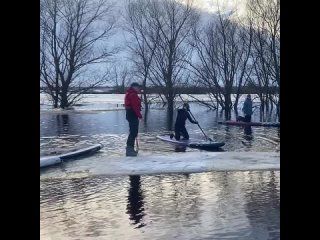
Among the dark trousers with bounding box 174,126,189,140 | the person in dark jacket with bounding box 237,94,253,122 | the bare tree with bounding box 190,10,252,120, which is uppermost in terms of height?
the bare tree with bounding box 190,10,252,120

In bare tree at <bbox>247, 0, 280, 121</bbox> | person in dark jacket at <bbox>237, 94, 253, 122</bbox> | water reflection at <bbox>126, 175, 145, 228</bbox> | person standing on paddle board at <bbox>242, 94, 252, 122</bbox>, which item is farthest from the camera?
bare tree at <bbox>247, 0, 280, 121</bbox>

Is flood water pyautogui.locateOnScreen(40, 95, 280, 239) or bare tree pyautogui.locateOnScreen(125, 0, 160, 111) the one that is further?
bare tree pyautogui.locateOnScreen(125, 0, 160, 111)

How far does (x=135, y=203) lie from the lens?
6.95 m

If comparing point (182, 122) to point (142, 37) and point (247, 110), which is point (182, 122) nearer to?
point (247, 110)

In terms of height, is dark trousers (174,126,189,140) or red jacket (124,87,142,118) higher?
red jacket (124,87,142,118)

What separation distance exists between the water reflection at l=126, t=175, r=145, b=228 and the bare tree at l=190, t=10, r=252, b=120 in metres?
31.4

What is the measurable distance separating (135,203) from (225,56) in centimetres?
3458

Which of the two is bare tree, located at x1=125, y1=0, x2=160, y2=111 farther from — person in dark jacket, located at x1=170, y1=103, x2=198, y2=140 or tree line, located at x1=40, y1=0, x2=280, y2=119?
A: person in dark jacket, located at x1=170, y1=103, x2=198, y2=140

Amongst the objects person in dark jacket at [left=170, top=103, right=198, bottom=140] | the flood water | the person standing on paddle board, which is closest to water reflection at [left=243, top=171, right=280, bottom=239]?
the flood water

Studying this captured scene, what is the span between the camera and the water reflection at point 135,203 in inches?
236

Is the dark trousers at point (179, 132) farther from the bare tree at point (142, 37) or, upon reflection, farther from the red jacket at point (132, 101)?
the bare tree at point (142, 37)

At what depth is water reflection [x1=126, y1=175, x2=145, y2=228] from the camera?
599 centimetres
